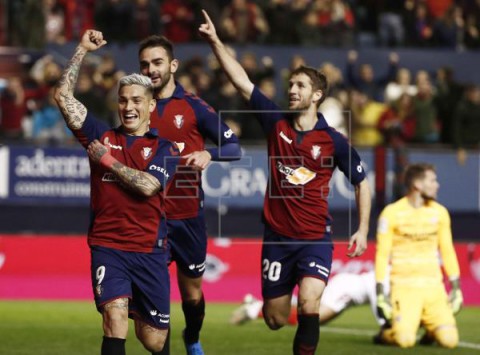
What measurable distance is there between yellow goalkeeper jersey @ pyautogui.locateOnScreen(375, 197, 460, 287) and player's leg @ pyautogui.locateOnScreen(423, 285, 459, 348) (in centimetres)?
14

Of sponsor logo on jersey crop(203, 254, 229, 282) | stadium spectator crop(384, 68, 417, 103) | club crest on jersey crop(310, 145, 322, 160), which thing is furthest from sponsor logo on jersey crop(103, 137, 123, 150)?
stadium spectator crop(384, 68, 417, 103)

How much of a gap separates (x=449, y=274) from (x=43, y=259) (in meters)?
7.25

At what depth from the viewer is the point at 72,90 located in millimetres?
8352

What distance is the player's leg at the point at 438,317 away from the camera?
11.9 meters

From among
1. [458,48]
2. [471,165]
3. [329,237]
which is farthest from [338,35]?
[329,237]

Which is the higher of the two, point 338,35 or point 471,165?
point 338,35

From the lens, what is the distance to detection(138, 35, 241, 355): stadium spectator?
977cm

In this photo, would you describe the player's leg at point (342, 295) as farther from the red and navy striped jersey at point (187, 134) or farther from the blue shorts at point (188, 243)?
the red and navy striped jersey at point (187, 134)

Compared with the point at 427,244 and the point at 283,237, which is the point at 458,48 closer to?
the point at 427,244

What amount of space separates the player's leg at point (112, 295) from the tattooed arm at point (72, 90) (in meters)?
0.89

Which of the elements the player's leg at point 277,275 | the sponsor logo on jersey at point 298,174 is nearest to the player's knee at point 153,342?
the player's leg at point 277,275

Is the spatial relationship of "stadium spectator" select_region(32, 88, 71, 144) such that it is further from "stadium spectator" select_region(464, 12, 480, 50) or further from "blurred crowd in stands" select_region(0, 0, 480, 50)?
"stadium spectator" select_region(464, 12, 480, 50)

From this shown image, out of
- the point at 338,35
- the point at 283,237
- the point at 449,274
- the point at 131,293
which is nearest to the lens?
the point at 131,293

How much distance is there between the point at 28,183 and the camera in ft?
64.6
